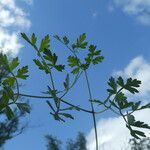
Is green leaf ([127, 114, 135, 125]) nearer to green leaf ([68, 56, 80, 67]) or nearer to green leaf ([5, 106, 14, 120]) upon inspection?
green leaf ([68, 56, 80, 67])

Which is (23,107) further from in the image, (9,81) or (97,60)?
(97,60)

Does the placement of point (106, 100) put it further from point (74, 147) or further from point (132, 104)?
point (74, 147)

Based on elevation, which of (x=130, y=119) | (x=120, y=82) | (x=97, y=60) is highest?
(x=97, y=60)

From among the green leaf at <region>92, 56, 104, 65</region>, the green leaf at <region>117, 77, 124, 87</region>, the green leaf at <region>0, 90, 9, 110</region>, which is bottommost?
the green leaf at <region>0, 90, 9, 110</region>

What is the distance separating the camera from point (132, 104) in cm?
153

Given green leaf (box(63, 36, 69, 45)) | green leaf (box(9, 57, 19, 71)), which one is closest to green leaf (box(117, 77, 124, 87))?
green leaf (box(63, 36, 69, 45))

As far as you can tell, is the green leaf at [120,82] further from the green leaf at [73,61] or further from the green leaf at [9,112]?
the green leaf at [9,112]

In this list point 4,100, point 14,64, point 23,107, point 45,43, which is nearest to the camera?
point 4,100

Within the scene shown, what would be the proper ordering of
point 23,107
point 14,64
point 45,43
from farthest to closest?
point 45,43 < point 14,64 < point 23,107

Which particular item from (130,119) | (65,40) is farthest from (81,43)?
(130,119)

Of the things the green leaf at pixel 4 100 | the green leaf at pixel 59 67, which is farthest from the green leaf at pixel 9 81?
the green leaf at pixel 59 67

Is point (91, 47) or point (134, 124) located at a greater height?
point (91, 47)

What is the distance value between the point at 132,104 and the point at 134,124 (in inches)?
3.8

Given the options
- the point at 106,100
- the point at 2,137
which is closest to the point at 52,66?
the point at 106,100
